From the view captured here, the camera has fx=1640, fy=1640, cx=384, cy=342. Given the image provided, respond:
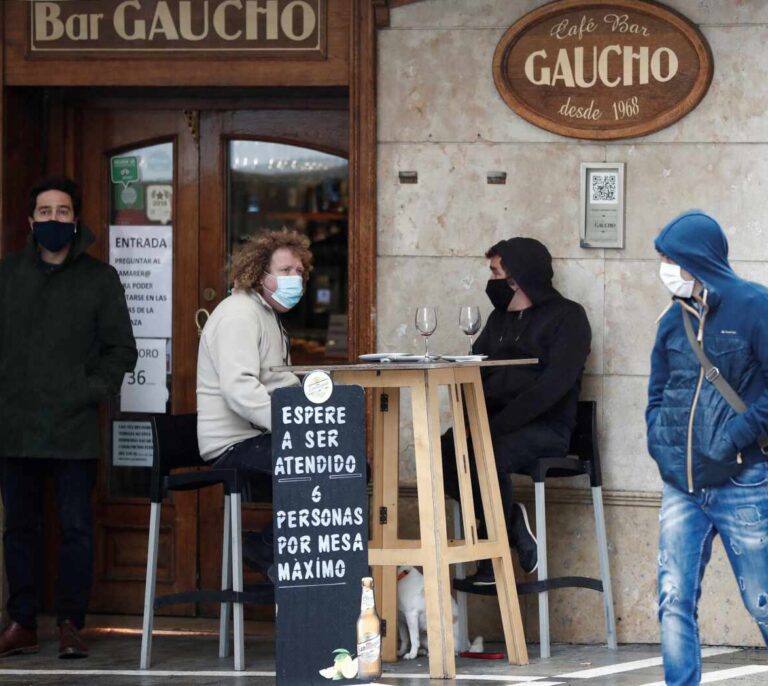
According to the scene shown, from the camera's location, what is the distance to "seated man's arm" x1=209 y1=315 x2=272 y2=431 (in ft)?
Result: 22.7

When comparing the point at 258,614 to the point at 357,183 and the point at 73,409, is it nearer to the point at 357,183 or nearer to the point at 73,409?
the point at 73,409

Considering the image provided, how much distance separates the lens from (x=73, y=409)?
292 inches

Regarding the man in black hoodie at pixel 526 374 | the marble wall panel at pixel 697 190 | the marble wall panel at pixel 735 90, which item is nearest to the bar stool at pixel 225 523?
the man in black hoodie at pixel 526 374

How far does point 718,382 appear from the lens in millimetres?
5574

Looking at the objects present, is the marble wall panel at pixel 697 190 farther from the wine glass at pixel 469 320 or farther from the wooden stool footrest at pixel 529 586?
the wooden stool footrest at pixel 529 586

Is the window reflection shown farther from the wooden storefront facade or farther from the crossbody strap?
the crossbody strap

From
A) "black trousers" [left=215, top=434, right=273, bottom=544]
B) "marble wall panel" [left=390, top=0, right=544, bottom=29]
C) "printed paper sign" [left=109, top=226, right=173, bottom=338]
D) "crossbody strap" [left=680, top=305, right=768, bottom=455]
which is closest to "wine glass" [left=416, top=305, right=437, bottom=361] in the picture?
"black trousers" [left=215, top=434, right=273, bottom=544]

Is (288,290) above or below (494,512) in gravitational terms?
above

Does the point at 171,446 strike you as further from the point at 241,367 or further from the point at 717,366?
the point at 717,366

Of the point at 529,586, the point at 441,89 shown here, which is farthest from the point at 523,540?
the point at 441,89

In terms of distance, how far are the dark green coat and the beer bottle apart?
1.83 m

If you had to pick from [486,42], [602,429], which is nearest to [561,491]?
[602,429]

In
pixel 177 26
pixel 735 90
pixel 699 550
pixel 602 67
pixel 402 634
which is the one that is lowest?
pixel 402 634

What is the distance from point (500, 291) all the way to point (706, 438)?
75.6 inches
